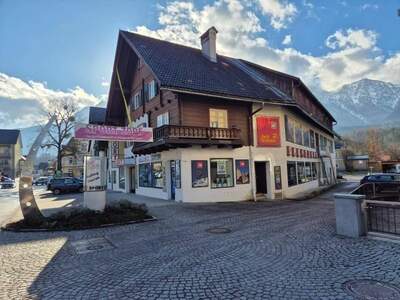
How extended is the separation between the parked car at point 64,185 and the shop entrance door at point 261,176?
64.9ft

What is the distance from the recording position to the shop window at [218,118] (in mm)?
17433

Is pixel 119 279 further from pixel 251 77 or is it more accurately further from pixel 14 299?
pixel 251 77

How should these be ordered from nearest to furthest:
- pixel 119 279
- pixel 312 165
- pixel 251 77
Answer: pixel 119 279 < pixel 251 77 < pixel 312 165

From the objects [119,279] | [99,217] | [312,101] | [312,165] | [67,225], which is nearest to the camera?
[119,279]

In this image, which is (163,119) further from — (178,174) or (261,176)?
(261,176)

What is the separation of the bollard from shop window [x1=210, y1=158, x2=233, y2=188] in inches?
376

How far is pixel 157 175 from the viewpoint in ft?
63.1

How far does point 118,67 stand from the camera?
75.2 ft

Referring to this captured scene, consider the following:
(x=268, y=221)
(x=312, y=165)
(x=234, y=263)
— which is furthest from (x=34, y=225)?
(x=312, y=165)

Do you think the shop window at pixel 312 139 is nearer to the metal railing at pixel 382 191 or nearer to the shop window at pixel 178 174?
the metal railing at pixel 382 191

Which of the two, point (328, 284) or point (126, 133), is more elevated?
point (126, 133)

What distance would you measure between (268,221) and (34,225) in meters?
8.46

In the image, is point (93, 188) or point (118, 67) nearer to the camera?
point (93, 188)

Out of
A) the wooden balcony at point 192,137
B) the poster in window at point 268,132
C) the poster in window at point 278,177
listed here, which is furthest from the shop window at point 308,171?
the wooden balcony at point 192,137
